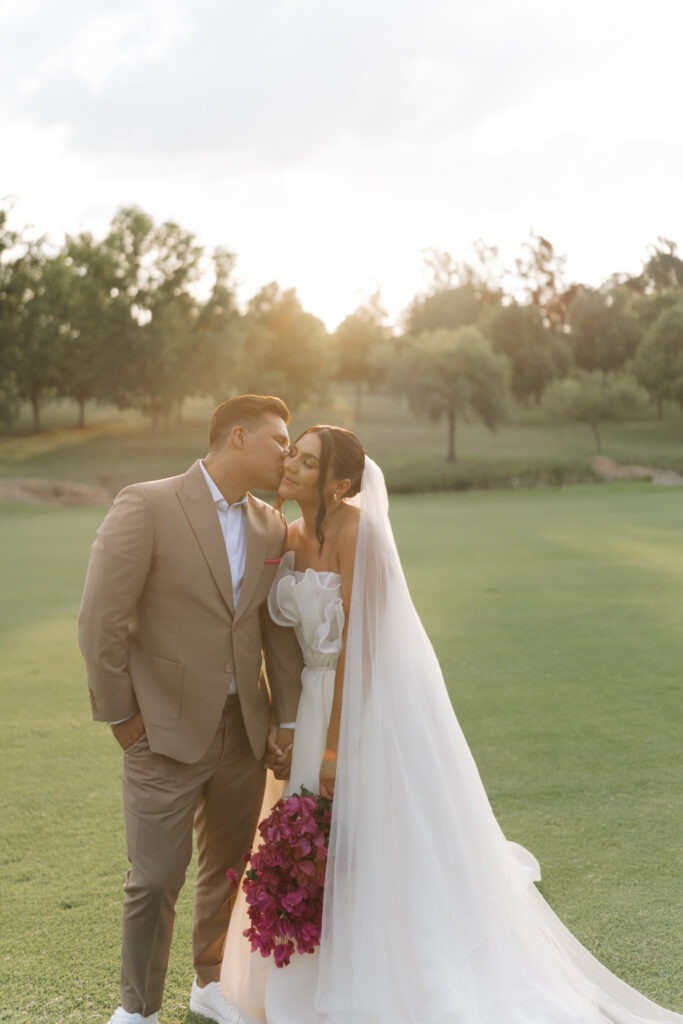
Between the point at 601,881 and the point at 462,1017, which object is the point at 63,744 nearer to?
the point at 601,881

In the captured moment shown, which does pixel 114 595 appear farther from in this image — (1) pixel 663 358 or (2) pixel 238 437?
(1) pixel 663 358

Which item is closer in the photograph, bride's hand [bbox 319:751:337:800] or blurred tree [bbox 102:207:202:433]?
bride's hand [bbox 319:751:337:800]

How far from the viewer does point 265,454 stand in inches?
149

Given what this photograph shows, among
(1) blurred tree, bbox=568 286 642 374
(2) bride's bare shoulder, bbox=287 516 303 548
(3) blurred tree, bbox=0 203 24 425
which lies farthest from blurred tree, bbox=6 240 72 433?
(2) bride's bare shoulder, bbox=287 516 303 548

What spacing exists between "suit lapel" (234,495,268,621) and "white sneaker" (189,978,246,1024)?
1.55 metres

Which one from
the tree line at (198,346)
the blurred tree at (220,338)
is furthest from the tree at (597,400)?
the blurred tree at (220,338)

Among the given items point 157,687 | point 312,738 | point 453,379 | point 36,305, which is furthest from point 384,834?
point 36,305

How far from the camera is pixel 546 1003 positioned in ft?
12.1

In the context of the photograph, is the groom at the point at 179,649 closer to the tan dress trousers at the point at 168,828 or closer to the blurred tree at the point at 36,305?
the tan dress trousers at the point at 168,828

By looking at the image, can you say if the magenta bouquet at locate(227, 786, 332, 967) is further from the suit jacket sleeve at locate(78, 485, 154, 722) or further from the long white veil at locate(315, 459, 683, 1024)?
the suit jacket sleeve at locate(78, 485, 154, 722)

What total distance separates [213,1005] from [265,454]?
220 cm

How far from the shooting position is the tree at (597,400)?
54.1 metres

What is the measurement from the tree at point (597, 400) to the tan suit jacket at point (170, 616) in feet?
172

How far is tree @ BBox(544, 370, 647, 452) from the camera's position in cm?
5406
